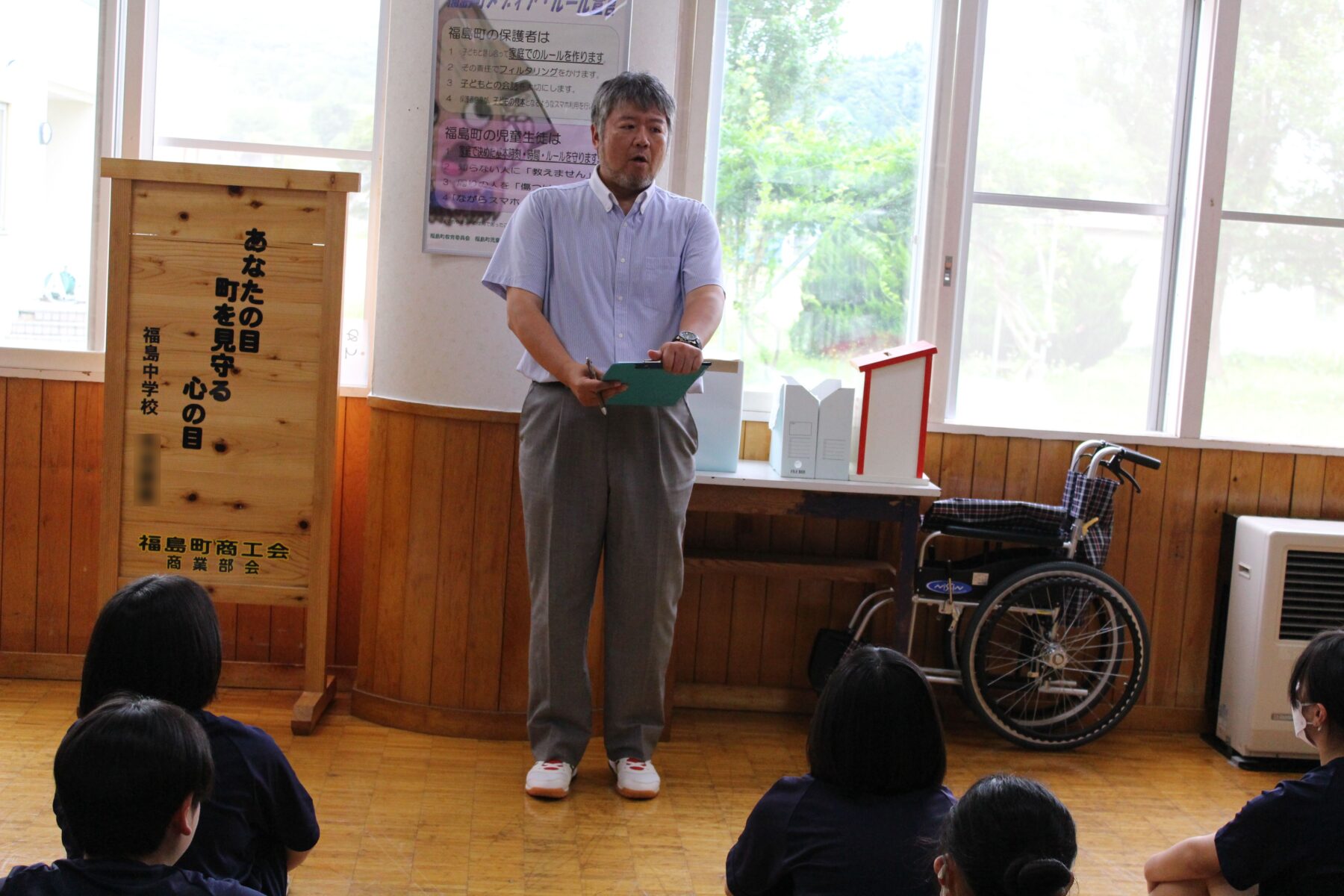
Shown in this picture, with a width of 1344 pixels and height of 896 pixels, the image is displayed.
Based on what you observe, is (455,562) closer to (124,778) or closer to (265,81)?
(265,81)

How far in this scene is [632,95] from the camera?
2.91 meters

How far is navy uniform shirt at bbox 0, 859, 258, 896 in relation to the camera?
1215mm

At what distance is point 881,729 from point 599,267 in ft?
5.87

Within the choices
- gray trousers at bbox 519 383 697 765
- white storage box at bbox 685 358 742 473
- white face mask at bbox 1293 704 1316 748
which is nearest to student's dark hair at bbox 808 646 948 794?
white face mask at bbox 1293 704 1316 748

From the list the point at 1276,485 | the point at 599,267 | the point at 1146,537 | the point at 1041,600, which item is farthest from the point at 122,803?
the point at 1276,485

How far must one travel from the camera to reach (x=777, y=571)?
3512 millimetres

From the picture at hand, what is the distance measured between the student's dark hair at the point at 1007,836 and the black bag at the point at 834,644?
229 cm

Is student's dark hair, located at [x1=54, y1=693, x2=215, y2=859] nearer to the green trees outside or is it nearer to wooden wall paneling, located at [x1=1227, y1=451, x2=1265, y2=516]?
the green trees outside

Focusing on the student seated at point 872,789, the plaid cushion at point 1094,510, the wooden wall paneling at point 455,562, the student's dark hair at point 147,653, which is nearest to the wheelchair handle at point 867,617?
the plaid cushion at point 1094,510

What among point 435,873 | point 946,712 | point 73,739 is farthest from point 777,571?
point 73,739

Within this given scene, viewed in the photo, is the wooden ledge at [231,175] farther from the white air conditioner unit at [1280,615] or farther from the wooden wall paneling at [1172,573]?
the white air conditioner unit at [1280,615]

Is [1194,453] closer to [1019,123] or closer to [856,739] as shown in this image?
[1019,123]

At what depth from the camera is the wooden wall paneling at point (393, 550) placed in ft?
11.2

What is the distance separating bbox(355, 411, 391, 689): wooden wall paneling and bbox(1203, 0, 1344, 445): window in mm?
2574
